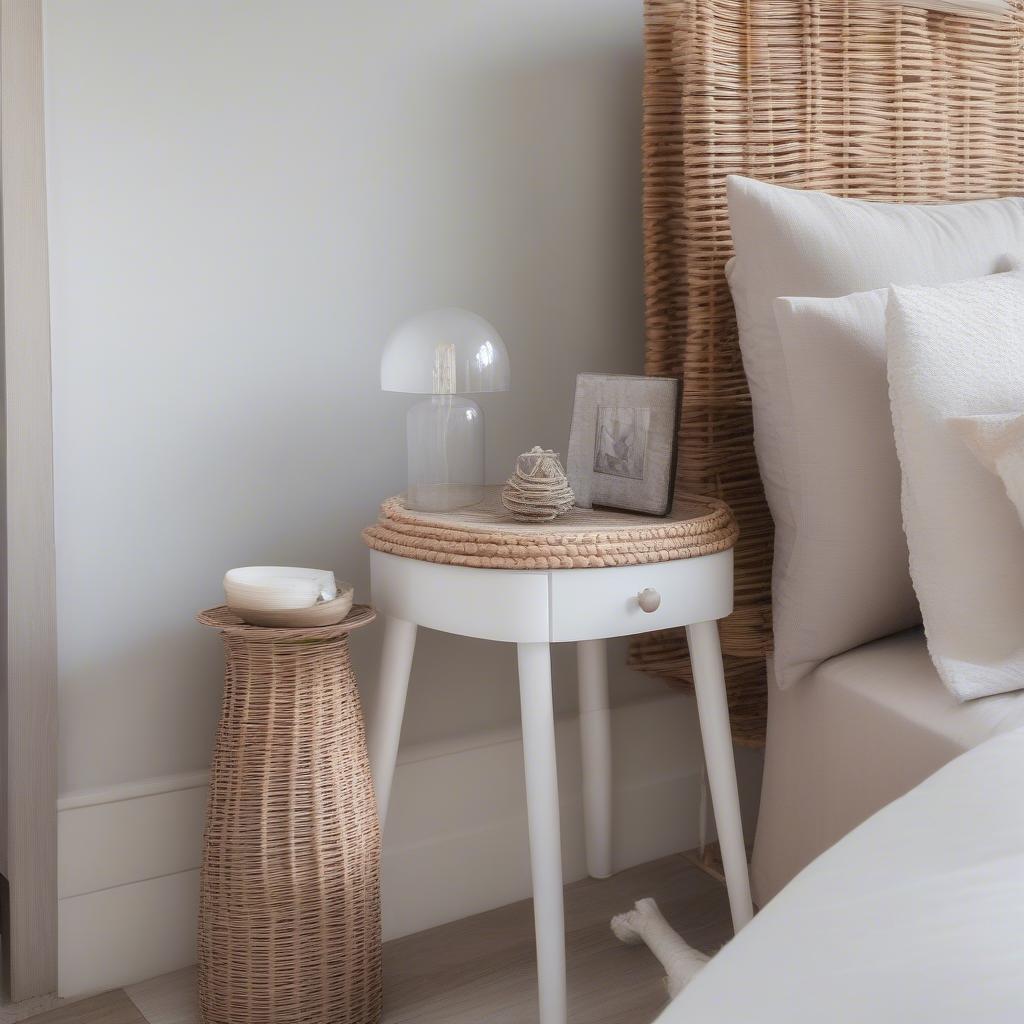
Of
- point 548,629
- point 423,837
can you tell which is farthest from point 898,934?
point 423,837

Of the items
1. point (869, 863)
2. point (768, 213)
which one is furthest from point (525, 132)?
point (869, 863)

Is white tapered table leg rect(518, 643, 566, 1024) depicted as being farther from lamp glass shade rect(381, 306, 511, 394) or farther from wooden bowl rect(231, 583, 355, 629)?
lamp glass shade rect(381, 306, 511, 394)

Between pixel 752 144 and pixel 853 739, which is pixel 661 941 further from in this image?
pixel 752 144

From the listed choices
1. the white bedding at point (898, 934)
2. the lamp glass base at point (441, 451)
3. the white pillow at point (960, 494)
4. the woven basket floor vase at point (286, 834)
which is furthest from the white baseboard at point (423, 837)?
the white bedding at point (898, 934)

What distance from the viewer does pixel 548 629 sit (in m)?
1.26

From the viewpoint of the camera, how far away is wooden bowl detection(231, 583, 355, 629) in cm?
129

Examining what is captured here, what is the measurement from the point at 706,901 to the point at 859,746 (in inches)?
20.0

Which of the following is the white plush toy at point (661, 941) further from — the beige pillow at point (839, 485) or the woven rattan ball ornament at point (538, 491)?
the woven rattan ball ornament at point (538, 491)

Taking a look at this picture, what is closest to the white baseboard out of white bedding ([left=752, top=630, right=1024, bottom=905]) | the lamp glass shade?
white bedding ([left=752, top=630, right=1024, bottom=905])

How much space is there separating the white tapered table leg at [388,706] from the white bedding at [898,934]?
71 cm

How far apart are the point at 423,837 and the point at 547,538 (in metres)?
0.64

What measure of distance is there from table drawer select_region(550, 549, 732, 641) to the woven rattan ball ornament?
0.11m

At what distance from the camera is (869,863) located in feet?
2.42

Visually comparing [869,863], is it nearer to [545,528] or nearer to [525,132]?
[545,528]
